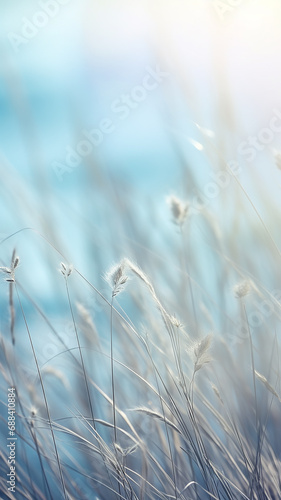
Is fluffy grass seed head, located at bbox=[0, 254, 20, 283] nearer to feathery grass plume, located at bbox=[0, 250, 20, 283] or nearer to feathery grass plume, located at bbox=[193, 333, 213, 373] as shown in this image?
feathery grass plume, located at bbox=[0, 250, 20, 283]

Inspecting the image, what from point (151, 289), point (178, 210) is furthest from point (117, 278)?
point (178, 210)

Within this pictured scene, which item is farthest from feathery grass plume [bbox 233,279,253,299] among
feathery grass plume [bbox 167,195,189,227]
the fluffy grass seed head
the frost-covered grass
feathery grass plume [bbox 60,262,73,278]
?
the fluffy grass seed head

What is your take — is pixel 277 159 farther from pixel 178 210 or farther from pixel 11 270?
pixel 11 270

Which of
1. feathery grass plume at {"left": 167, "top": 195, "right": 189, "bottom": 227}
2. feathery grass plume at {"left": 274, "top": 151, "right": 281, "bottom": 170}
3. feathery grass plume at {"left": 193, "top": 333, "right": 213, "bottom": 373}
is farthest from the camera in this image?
feathery grass plume at {"left": 167, "top": 195, "right": 189, "bottom": 227}

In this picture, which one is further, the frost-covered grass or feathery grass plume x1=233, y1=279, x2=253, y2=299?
the frost-covered grass

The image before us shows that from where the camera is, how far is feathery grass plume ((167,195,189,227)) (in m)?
1.01

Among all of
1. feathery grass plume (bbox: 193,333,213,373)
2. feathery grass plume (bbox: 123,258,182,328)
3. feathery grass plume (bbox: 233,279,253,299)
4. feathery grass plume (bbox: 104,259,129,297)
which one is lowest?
feathery grass plume (bbox: 193,333,213,373)

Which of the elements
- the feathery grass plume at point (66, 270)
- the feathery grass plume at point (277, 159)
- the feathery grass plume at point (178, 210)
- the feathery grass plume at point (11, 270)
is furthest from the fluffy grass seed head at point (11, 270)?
the feathery grass plume at point (277, 159)

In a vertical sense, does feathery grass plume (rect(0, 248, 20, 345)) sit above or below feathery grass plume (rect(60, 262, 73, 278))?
above

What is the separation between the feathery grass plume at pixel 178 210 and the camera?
1.01m

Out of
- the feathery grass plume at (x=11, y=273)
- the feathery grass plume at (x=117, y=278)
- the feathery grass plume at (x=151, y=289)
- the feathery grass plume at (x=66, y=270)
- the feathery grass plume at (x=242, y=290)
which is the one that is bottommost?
the feathery grass plume at (x=242, y=290)

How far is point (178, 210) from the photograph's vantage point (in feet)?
3.34

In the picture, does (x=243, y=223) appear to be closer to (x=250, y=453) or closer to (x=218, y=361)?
(x=218, y=361)

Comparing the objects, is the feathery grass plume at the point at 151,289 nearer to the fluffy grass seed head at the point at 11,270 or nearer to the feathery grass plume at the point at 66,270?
the feathery grass plume at the point at 66,270
